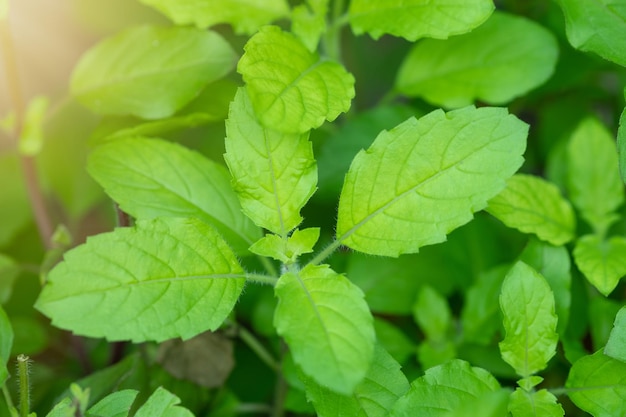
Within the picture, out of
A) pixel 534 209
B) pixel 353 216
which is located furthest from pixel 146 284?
pixel 534 209

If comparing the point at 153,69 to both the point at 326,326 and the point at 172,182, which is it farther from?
the point at 326,326

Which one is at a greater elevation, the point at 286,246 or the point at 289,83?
the point at 289,83

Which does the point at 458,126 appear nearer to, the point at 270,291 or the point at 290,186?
the point at 290,186

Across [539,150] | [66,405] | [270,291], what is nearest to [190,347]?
[270,291]

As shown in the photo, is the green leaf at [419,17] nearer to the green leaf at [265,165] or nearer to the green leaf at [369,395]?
the green leaf at [265,165]

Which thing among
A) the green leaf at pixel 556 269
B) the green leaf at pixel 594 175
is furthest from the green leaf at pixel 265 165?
the green leaf at pixel 594 175

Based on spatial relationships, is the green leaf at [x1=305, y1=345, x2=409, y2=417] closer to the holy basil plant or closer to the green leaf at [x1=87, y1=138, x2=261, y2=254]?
the holy basil plant

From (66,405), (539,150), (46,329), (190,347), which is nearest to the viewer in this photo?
(66,405)
